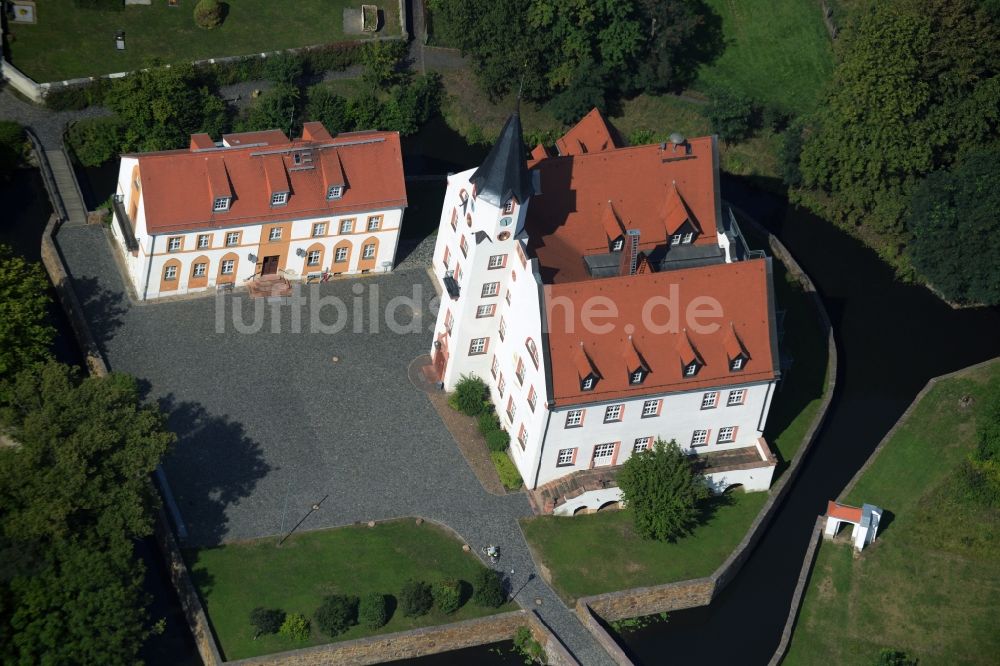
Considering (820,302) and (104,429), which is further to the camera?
(820,302)

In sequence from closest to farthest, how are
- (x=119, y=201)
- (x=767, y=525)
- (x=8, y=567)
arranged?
(x=8, y=567), (x=767, y=525), (x=119, y=201)

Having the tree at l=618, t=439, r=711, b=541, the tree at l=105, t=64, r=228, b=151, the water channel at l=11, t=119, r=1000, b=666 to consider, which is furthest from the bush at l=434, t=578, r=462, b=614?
the tree at l=105, t=64, r=228, b=151

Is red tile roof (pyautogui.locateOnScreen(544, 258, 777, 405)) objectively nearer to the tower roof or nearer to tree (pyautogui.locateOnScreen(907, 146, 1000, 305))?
the tower roof

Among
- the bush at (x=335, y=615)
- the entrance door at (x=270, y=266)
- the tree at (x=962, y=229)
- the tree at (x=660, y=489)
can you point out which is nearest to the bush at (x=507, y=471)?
the tree at (x=660, y=489)

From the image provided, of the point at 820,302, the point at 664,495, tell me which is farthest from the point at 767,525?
the point at 820,302

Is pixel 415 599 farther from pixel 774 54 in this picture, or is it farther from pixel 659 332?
pixel 774 54

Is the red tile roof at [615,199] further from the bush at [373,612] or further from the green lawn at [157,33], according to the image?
the green lawn at [157,33]

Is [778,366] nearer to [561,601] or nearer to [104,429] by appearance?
[561,601]
